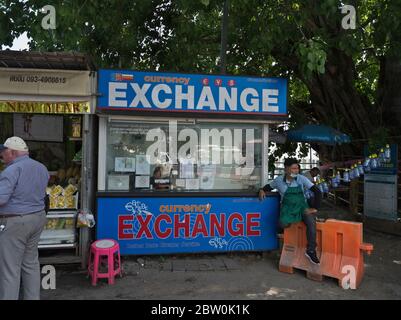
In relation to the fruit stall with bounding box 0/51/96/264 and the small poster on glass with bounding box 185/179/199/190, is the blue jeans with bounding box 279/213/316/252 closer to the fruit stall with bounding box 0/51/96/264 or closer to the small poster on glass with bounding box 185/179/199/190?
the small poster on glass with bounding box 185/179/199/190

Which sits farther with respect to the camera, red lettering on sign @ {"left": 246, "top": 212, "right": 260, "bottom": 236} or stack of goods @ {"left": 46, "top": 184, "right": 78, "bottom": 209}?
red lettering on sign @ {"left": 246, "top": 212, "right": 260, "bottom": 236}

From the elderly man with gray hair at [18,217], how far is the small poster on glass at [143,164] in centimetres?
234

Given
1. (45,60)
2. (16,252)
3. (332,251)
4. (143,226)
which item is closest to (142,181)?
(143,226)

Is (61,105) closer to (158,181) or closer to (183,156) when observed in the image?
(158,181)

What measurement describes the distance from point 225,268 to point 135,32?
225 inches

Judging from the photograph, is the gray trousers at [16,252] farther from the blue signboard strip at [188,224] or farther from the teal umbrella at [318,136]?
the teal umbrella at [318,136]

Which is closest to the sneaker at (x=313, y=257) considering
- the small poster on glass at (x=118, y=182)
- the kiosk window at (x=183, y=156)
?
the kiosk window at (x=183, y=156)

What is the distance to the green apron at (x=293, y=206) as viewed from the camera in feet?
19.4

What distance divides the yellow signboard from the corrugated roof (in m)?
0.49

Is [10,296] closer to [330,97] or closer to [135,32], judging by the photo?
[135,32]

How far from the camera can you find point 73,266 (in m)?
6.04

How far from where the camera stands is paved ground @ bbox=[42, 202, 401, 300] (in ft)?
16.7

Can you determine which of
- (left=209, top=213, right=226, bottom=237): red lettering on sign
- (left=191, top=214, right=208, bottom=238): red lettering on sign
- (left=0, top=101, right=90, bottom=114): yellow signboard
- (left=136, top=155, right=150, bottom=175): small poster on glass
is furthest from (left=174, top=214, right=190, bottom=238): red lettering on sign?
(left=0, top=101, right=90, bottom=114): yellow signboard

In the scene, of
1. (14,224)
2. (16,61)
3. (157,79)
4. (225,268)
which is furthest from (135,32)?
(14,224)
